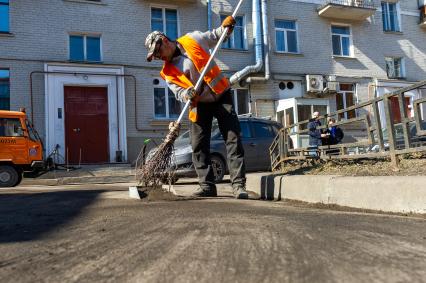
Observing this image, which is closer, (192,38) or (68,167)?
(192,38)

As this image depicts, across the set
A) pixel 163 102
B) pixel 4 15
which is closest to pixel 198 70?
pixel 163 102

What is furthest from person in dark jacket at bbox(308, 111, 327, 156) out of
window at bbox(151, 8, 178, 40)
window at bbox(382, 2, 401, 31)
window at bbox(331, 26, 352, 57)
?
window at bbox(382, 2, 401, 31)

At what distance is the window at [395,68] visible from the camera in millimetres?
21000

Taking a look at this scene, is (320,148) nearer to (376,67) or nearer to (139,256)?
(139,256)

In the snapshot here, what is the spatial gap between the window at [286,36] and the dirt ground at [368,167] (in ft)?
44.4

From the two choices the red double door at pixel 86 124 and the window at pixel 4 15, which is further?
the red double door at pixel 86 124

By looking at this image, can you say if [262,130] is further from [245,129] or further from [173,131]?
[173,131]

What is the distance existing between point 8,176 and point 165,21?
354 inches

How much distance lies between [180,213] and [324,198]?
1.60 metres

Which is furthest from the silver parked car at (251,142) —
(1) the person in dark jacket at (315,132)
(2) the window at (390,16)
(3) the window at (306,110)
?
(2) the window at (390,16)

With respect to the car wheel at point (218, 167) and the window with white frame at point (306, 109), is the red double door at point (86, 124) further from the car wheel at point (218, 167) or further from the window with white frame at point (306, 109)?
the window with white frame at point (306, 109)

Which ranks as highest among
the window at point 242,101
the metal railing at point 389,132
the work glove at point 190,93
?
the window at point 242,101

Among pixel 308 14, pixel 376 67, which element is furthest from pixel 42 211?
pixel 376 67

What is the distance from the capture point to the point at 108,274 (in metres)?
1.80
